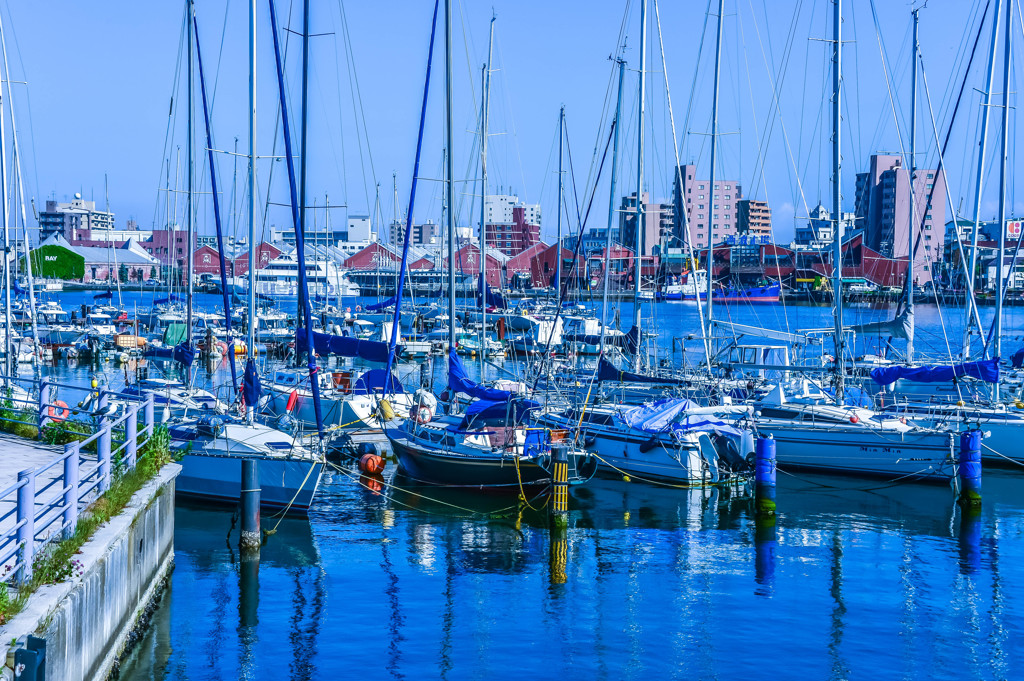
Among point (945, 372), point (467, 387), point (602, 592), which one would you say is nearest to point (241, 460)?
point (467, 387)

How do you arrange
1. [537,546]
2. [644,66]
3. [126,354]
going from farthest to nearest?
[126,354] < [644,66] < [537,546]

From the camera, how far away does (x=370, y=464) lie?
25.5 m

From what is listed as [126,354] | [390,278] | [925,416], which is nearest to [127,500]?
[925,416]

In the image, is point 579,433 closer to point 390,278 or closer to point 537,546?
point 537,546

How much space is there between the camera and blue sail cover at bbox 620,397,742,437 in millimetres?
25328

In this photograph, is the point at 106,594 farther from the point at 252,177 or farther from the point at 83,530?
the point at 252,177

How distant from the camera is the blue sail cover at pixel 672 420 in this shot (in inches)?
997

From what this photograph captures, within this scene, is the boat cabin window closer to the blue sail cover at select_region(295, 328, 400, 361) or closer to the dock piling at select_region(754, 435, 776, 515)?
the dock piling at select_region(754, 435, 776, 515)

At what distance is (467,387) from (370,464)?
3.32m

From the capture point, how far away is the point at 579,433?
25.8m

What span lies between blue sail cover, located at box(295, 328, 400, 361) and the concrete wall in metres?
14.2

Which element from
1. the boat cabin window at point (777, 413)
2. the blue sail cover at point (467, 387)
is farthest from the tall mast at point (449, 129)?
the boat cabin window at point (777, 413)

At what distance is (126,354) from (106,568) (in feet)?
157

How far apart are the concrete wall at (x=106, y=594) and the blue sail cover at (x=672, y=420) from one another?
1284 cm
